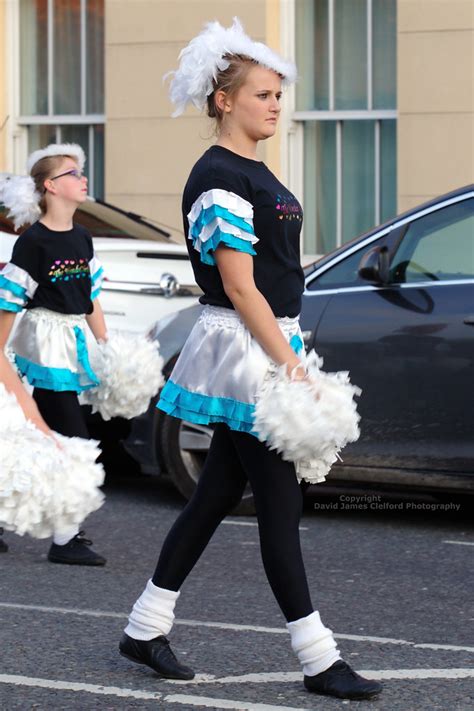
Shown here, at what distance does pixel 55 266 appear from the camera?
687cm

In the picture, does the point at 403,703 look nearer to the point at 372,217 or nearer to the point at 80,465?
the point at 80,465

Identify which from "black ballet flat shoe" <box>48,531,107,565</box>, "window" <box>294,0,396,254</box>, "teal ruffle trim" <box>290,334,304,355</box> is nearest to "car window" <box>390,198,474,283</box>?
"black ballet flat shoe" <box>48,531,107,565</box>

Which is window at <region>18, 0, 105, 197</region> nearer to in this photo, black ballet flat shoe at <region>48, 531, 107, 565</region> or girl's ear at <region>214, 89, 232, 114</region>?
black ballet flat shoe at <region>48, 531, 107, 565</region>

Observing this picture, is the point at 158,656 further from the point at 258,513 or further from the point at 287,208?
the point at 287,208

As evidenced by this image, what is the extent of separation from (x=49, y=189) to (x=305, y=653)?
298 cm

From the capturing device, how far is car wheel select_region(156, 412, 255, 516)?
8.24 metres

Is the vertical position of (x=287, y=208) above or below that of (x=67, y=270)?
above

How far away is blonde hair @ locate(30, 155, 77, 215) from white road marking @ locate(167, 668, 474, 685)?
9.08 ft

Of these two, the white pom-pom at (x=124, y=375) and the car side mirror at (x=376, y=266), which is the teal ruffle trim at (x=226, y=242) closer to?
the white pom-pom at (x=124, y=375)

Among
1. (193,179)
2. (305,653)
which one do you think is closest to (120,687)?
(305,653)

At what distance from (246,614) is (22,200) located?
7.23ft

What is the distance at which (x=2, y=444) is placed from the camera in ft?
14.9

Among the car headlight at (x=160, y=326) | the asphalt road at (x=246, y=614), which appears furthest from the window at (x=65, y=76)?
the asphalt road at (x=246, y=614)

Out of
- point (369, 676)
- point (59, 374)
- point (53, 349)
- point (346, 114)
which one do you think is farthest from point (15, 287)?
point (346, 114)
